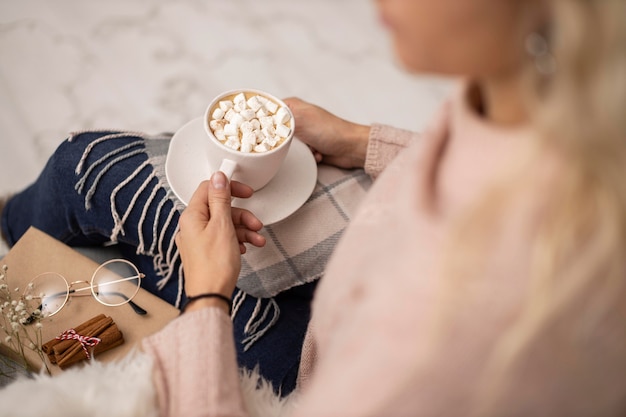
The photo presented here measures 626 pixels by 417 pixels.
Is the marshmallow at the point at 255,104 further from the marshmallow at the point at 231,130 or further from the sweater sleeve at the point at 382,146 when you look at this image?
the sweater sleeve at the point at 382,146

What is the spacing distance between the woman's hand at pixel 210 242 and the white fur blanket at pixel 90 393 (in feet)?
0.37

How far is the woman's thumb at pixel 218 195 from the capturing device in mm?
749

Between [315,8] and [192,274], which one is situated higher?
[192,274]

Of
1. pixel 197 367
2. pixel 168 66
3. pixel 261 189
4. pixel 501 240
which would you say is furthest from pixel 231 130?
pixel 168 66

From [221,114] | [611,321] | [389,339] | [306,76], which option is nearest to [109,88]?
[306,76]

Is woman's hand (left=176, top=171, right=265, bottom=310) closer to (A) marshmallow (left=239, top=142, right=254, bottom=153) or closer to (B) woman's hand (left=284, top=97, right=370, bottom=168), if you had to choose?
(A) marshmallow (left=239, top=142, right=254, bottom=153)

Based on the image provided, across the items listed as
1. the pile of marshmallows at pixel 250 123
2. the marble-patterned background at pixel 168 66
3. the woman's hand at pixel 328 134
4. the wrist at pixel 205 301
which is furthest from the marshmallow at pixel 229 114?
the marble-patterned background at pixel 168 66

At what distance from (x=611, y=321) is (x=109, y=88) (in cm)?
150

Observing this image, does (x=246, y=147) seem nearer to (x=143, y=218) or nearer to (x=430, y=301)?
(x=143, y=218)

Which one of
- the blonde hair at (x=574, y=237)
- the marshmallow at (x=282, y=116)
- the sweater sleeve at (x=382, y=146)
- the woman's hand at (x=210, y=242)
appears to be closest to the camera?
the blonde hair at (x=574, y=237)

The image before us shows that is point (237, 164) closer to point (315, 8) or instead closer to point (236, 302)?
point (236, 302)

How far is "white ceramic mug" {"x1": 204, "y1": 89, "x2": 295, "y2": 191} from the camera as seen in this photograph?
767 mm

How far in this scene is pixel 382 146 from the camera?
923 mm

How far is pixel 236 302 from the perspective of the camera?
2.93 ft
